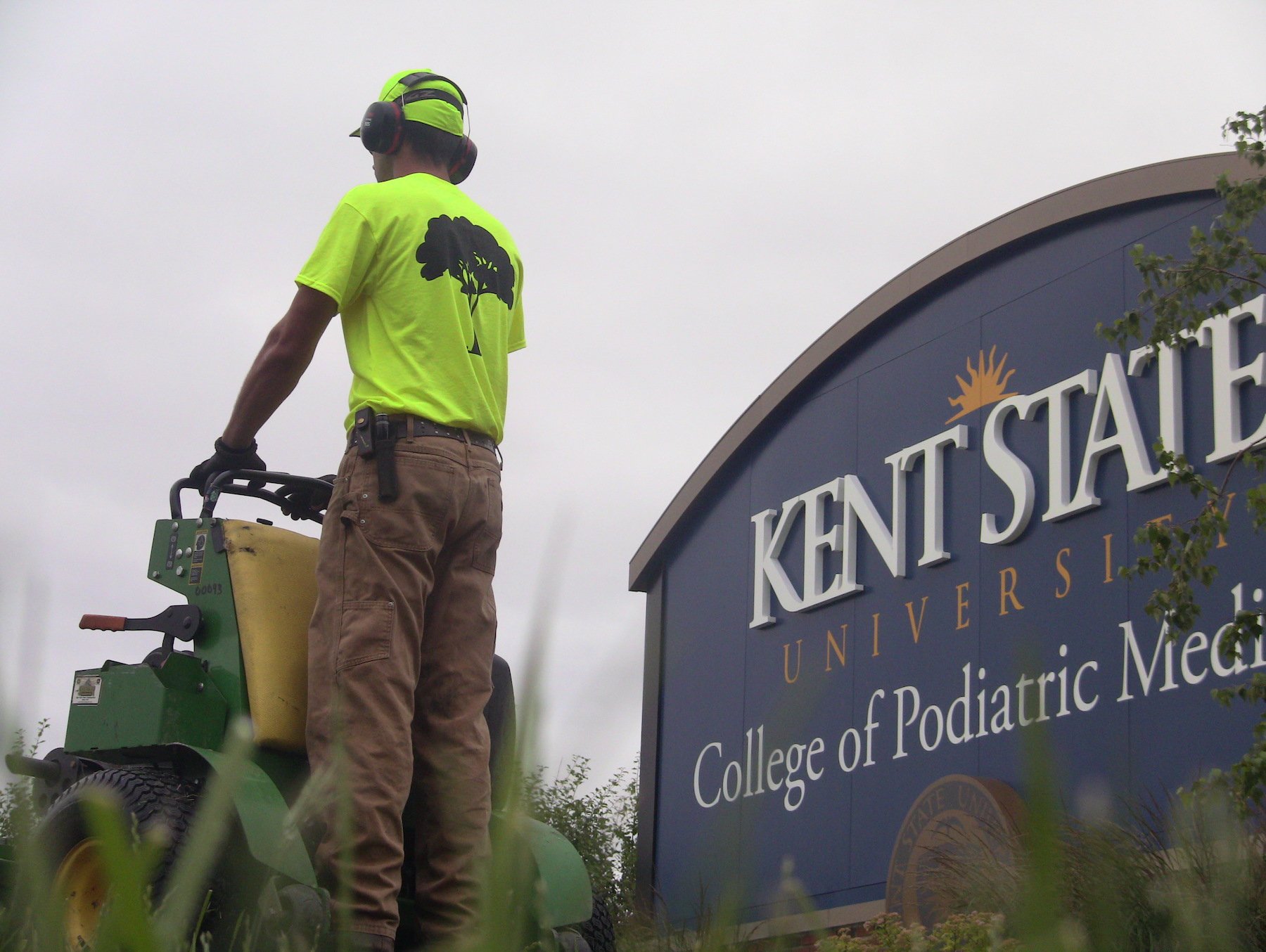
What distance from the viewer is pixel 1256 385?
7871 millimetres

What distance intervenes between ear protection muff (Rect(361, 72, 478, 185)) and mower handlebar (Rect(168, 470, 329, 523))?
82 cm

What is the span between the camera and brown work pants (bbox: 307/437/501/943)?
2779 millimetres

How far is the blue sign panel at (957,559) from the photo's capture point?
26.8 feet

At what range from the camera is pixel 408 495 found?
3014 mm

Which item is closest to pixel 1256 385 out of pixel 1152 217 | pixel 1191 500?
pixel 1191 500

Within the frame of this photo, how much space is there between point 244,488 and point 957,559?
7.33m

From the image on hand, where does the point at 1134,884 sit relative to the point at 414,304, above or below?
below

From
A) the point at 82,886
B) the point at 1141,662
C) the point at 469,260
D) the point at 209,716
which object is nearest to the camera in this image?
the point at 82,886

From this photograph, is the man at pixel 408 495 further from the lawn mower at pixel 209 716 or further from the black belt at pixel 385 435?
the lawn mower at pixel 209 716

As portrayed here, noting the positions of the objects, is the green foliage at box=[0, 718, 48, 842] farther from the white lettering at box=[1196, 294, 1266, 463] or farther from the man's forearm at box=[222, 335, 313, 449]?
the white lettering at box=[1196, 294, 1266, 463]

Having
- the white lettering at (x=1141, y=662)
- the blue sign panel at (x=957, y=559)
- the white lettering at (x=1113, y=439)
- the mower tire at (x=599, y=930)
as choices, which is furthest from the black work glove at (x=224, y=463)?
the white lettering at (x=1113, y=439)

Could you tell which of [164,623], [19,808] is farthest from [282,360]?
[19,808]

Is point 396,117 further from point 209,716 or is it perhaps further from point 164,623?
point 209,716

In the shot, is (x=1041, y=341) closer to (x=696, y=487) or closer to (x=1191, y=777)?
(x=1191, y=777)
